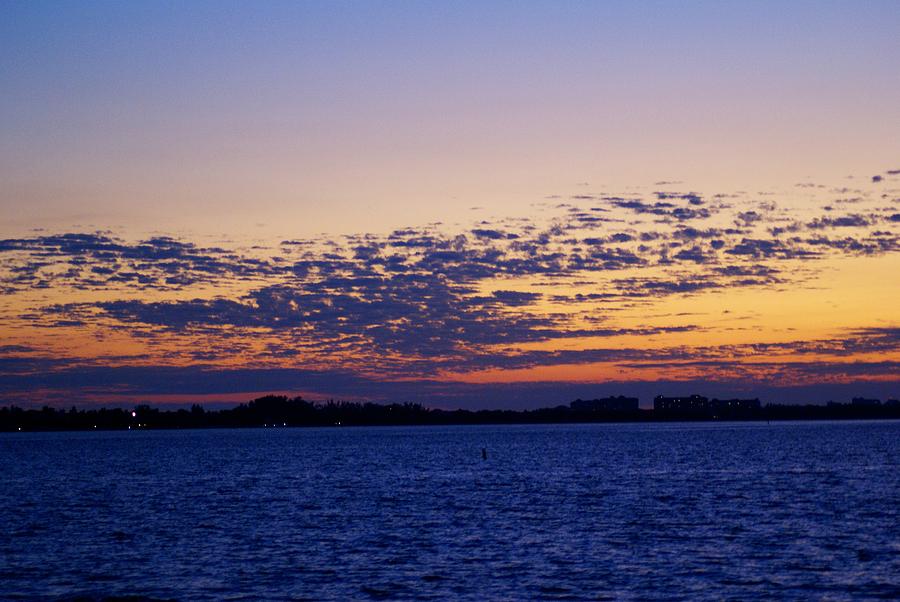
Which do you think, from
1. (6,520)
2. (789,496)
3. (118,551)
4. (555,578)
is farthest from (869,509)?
(6,520)

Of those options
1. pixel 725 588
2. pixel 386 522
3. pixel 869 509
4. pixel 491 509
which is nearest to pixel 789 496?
pixel 869 509

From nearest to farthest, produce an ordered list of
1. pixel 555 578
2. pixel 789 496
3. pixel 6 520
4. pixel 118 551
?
1. pixel 555 578
2. pixel 118 551
3. pixel 6 520
4. pixel 789 496

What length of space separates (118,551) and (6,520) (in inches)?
785

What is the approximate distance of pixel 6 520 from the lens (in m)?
67.8

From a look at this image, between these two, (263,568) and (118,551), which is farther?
(118,551)

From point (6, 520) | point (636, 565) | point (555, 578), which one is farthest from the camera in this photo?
point (6, 520)

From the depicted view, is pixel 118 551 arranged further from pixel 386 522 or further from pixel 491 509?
pixel 491 509

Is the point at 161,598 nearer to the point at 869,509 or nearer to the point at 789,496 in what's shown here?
the point at 869,509

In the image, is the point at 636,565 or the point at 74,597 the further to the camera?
the point at 636,565

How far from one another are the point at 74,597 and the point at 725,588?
Result: 79.4 feet

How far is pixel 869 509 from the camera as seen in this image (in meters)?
66.9

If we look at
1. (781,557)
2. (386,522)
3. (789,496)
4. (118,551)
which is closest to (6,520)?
(118,551)

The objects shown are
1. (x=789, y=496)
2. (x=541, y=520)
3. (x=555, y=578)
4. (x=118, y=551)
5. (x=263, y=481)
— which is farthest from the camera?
(x=263, y=481)

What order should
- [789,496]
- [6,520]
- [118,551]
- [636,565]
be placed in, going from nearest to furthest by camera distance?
[636,565] → [118,551] → [6,520] → [789,496]
